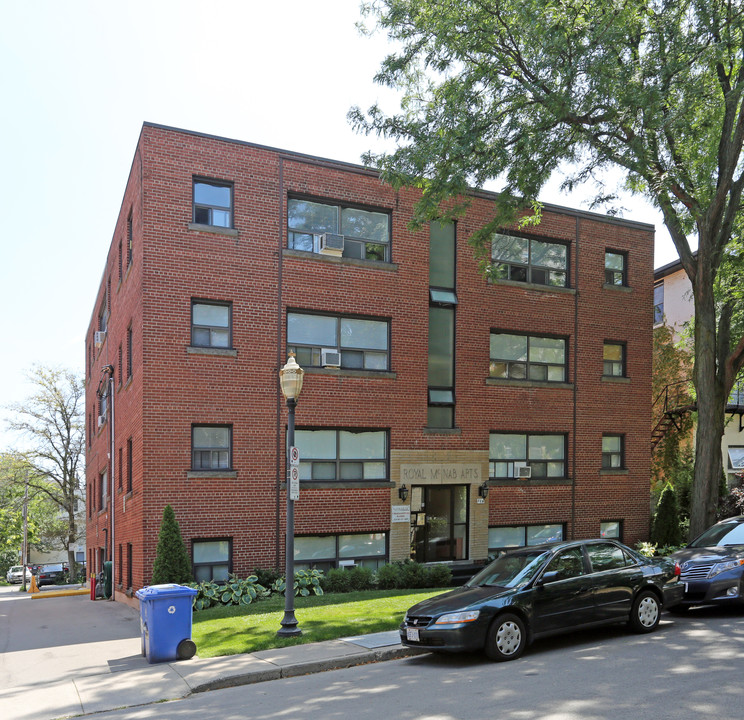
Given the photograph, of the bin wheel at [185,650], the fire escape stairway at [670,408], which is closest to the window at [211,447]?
the bin wheel at [185,650]

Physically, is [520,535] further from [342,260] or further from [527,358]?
[342,260]

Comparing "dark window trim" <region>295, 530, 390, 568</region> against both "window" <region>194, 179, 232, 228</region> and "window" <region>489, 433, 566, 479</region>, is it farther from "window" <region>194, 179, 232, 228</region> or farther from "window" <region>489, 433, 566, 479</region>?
"window" <region>194, 179, 232, 228</region>

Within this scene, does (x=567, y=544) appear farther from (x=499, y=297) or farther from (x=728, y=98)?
(x=499, y=297)

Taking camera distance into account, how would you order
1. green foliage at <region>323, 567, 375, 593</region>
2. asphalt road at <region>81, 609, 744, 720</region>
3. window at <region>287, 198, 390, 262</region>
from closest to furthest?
asphalt road at <region>81, 609, 744, 720</region>
green foliage at <region>323, 567, 375, 593</region>
window at <region>287, 198, 390, 262</region>

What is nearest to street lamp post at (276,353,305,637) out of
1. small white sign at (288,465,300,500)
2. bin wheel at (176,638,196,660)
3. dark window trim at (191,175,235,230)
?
small white sign at (288,465,300,500)

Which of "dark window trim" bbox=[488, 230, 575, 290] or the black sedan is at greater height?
"dark window trim" bbox=[488, 230, 575, 290]

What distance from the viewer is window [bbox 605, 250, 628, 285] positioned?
2488 cm

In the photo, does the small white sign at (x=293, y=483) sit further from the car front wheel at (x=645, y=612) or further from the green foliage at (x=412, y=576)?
the green foliage at (x=412, y=576)

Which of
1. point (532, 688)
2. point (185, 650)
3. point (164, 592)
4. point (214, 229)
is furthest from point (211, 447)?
point (532, 688)

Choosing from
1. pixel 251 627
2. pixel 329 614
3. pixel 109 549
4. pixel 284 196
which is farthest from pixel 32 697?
pixel 109 549

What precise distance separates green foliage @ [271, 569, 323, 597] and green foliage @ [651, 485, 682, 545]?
39.3 ft

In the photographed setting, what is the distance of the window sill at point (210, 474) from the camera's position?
18.2 metres

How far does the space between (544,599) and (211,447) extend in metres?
10.5

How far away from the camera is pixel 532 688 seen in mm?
8234
